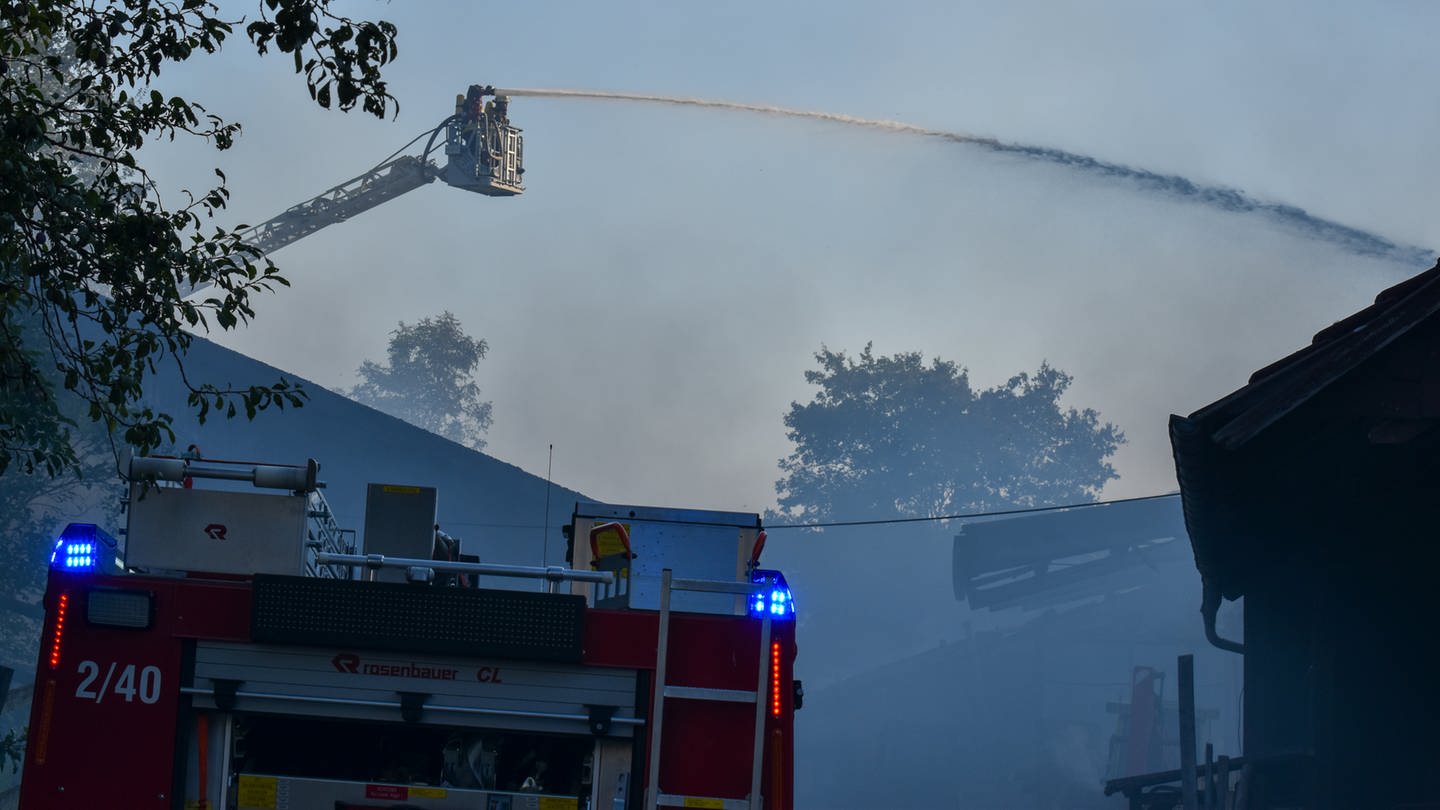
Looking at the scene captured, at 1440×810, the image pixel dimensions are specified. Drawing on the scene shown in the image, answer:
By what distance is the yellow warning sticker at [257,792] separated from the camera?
672 cm

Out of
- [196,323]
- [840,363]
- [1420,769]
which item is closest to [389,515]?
[196,323]

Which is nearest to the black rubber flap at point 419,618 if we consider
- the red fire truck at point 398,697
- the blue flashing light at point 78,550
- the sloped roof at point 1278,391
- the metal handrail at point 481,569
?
the red fire truck at point 398,697

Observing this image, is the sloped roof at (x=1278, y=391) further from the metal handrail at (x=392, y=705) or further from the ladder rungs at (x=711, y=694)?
the metal handrail at (x=392, y=705)

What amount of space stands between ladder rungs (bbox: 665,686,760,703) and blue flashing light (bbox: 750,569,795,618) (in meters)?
0.32

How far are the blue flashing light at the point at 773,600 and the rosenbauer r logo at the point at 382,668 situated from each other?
1267 millimetres

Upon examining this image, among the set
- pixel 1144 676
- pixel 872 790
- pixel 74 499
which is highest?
pixel 74 499

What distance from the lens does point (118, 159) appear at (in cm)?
985

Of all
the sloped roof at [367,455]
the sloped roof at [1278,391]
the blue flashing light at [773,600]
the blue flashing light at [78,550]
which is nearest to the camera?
the blue flashing light at [773,600]

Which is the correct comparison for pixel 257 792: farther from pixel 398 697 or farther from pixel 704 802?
pixel 704 802

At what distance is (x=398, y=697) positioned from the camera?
672 cm

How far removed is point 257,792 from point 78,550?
1297 millimetres

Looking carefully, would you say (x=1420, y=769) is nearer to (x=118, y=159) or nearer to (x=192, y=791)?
(x=192, y=791)

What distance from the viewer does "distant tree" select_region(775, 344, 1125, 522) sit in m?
92.1

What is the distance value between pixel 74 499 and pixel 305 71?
33.7m
